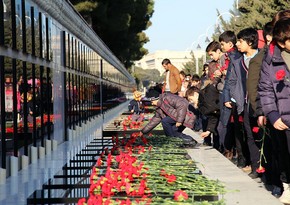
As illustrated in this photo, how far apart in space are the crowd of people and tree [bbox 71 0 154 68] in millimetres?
25691

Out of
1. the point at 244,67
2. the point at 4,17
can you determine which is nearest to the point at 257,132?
A: the point at 244,67

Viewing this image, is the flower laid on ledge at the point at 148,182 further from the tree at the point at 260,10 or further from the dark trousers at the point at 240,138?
the tree at the point at 260,10

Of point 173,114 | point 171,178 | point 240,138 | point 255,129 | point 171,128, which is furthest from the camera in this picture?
point 171,128

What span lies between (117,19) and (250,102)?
40.5 metres

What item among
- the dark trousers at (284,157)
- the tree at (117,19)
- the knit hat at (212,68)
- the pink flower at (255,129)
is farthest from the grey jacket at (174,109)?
the tree at (117,19)

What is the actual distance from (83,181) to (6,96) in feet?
9.41

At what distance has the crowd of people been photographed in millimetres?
7762

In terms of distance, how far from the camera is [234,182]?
8.68 meters

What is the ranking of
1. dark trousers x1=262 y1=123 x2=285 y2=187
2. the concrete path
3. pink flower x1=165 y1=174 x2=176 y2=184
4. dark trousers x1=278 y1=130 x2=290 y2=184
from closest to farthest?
1. the concrete path
2. pink flower x1=165 y1=174 x2=176 y2=184
3. dark trousers x1=278 y1=130 x2=290 y2=184
4. dark trousers x1=262 y1=123 x2=285 y2=187

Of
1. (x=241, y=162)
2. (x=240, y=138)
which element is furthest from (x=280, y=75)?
(x=241, y=162)

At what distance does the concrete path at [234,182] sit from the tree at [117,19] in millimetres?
31213

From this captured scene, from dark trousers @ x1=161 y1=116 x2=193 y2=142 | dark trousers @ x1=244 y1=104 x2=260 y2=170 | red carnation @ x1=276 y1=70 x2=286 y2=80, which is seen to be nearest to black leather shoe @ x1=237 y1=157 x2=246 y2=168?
dark trousers @ x1=244 y1=104 x2=260 y2=170

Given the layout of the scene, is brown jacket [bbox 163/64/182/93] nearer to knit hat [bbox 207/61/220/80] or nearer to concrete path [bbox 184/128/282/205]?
knit hat [bbox 207/61/220/80]

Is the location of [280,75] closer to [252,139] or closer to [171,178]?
[171,178]
